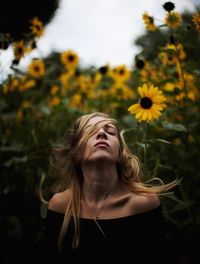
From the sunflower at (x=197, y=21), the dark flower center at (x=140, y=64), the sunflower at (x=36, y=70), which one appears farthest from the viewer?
the sunflower at (x=36, y=70)

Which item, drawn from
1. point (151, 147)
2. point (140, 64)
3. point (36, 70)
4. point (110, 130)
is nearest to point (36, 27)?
point (140, 64)

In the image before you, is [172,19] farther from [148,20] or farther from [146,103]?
[146,103]

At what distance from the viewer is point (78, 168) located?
1674mm

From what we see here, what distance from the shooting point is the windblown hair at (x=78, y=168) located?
151 cm

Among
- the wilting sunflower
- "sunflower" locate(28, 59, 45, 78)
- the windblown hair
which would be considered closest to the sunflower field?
the wilting sunflower

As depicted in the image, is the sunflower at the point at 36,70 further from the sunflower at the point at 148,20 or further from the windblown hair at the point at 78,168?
the windblown hair at the point at 78,168

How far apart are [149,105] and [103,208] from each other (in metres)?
0.51

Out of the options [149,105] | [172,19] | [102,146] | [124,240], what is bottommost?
[124,240]

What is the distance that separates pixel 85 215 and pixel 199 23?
1.30 meters

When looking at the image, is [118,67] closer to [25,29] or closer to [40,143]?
[25,29]

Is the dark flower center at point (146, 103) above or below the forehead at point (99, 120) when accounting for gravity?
above

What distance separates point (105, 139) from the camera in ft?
4.83

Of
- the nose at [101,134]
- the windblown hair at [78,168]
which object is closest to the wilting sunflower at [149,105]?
the windblown hair at [78,168]

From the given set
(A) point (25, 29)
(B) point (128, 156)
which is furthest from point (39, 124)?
(B) point (128, 156)
